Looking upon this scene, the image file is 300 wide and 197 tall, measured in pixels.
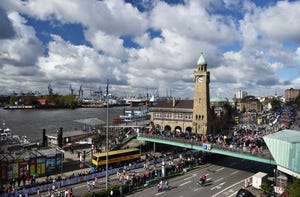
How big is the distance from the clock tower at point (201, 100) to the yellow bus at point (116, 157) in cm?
2262

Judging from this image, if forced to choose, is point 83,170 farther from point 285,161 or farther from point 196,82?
point 196,82

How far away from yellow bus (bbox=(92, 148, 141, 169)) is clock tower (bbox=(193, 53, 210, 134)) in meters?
22.6

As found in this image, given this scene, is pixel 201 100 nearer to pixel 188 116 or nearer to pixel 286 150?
pixel 188 116

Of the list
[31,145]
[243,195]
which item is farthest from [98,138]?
[243,195]

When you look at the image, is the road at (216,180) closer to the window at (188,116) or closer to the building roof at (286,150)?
the building roof at (286,150)

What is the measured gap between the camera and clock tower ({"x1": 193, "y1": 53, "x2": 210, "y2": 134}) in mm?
62156

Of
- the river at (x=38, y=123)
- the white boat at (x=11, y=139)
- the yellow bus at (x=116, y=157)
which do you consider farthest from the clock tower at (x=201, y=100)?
the river at (x=38, y=123)

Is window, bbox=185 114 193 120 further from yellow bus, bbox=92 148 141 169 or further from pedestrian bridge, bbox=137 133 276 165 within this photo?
yellow bus, bbox=92 148 141 169

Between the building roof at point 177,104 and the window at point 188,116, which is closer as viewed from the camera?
the window at point 188,116

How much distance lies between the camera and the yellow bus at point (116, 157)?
129 feet

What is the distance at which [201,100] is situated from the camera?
206 feet

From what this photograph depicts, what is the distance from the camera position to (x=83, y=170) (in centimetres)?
3944

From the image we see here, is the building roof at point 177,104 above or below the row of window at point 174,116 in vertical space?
above

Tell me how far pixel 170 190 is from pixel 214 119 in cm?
3899
